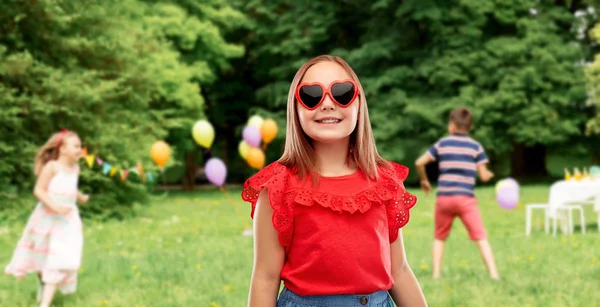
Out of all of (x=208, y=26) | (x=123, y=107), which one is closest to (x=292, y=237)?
(x=123, y=107)

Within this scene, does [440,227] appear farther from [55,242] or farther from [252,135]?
[252,135]

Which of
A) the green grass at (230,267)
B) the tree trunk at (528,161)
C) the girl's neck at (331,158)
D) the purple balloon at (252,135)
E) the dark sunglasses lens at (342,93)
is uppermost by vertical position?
the dark sunglasses lens at (342,93)

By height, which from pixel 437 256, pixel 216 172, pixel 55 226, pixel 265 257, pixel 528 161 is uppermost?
pixel 265 257

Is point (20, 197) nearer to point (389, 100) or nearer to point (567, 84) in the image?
point (389, 100)

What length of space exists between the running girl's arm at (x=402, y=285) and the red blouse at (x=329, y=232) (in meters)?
0.11

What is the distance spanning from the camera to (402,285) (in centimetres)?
248

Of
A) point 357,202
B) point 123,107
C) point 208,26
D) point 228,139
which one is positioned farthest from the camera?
point 228,139

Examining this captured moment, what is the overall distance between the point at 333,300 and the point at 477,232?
5.13 metres

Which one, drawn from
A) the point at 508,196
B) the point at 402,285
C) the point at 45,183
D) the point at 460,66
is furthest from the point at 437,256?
the point at 460,66

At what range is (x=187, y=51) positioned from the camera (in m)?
26.3

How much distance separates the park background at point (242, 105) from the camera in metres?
7.72

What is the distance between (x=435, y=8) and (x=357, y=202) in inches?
996

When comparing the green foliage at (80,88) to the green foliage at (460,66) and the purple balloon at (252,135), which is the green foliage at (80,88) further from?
the green foliage at (460,66)

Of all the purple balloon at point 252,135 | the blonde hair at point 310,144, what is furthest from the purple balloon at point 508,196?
the blonde hair at point 310,144
